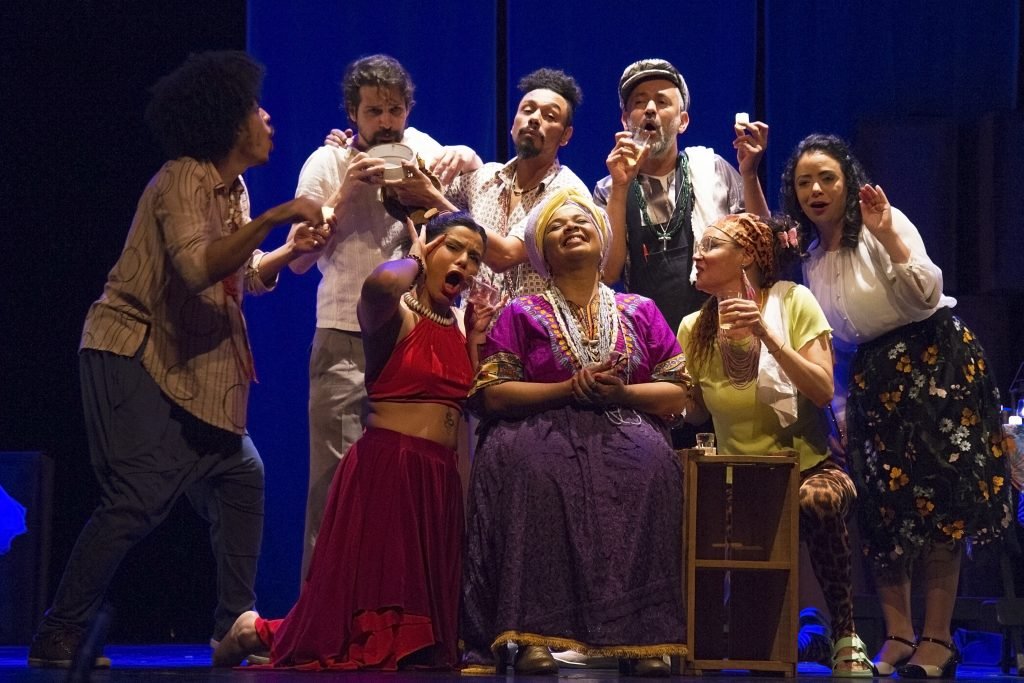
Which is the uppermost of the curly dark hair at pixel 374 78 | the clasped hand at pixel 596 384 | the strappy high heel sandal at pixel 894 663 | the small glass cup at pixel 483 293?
the curly dark hair at pixel 374 78

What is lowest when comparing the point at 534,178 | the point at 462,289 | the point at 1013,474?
the point at 1013,474

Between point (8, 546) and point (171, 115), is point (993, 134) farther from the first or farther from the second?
point (8, 546)

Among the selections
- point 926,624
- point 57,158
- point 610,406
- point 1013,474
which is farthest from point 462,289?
point 57,158

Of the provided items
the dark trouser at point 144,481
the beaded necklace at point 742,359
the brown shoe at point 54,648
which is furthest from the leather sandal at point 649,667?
the brown shoe at point 54,648

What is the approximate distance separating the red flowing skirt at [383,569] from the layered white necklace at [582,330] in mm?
495

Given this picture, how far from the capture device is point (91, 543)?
372cm

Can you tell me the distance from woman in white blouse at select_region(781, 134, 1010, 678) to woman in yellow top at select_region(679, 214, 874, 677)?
140mm

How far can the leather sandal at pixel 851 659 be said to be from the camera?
3666 millimetres

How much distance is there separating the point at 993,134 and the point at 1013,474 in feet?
5.39

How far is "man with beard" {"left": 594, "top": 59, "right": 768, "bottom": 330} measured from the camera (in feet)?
14.4

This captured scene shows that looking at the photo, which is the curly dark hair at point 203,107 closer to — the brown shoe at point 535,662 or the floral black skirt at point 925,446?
the brown shoe at point 535,662

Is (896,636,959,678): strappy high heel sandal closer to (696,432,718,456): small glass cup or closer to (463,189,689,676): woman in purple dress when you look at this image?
(463,189,689,676): woman in purple dress

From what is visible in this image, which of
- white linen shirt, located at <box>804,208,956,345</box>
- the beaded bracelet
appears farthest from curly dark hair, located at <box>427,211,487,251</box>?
white linen shirt, located at <box>804,208,956,345</box>

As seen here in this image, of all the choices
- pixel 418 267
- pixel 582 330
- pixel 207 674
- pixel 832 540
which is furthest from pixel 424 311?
pixel 832 540
